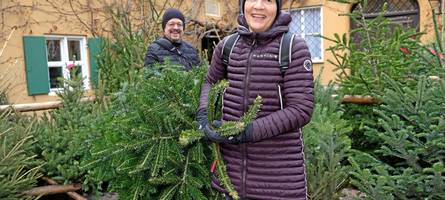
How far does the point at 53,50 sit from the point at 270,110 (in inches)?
328

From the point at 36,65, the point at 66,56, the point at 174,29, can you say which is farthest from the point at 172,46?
the point at 66,56

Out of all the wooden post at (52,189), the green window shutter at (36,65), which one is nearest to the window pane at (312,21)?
the green window shutter at (36,65)

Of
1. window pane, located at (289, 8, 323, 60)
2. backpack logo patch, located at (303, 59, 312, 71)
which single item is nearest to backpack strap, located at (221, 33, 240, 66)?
backpack logo patch, located at (303, 59, 312, 71)

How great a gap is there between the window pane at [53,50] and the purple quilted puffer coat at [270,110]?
8014 millimetres

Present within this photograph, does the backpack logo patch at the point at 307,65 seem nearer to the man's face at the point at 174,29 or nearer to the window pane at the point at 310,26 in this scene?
the man's face at the point at 174,29

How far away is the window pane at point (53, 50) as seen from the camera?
925 cm

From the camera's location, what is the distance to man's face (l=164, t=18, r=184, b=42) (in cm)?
436

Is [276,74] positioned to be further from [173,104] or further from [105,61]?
[105,61]

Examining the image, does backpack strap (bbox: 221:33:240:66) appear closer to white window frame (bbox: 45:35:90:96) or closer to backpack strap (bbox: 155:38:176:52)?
backpack strap (bbox: 155:38:176:52)

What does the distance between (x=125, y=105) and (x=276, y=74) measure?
138cm

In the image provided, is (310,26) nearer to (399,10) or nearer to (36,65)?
(399,10)

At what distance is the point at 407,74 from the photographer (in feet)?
12.7

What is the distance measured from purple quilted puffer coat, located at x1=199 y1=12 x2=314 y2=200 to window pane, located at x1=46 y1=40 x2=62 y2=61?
26.3ft

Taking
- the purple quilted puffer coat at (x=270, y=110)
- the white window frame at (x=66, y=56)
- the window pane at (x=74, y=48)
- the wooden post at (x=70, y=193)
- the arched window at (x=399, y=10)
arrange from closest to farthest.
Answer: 1. the purple quilted puffer coat at (x=270, y=110)
2. the wooden post at (x=70, y=193)
3. the white window frame at (x=66, y=56)
4. the window pane at (x=74, y=48)
5. the arched window at (x=399, y=10)
